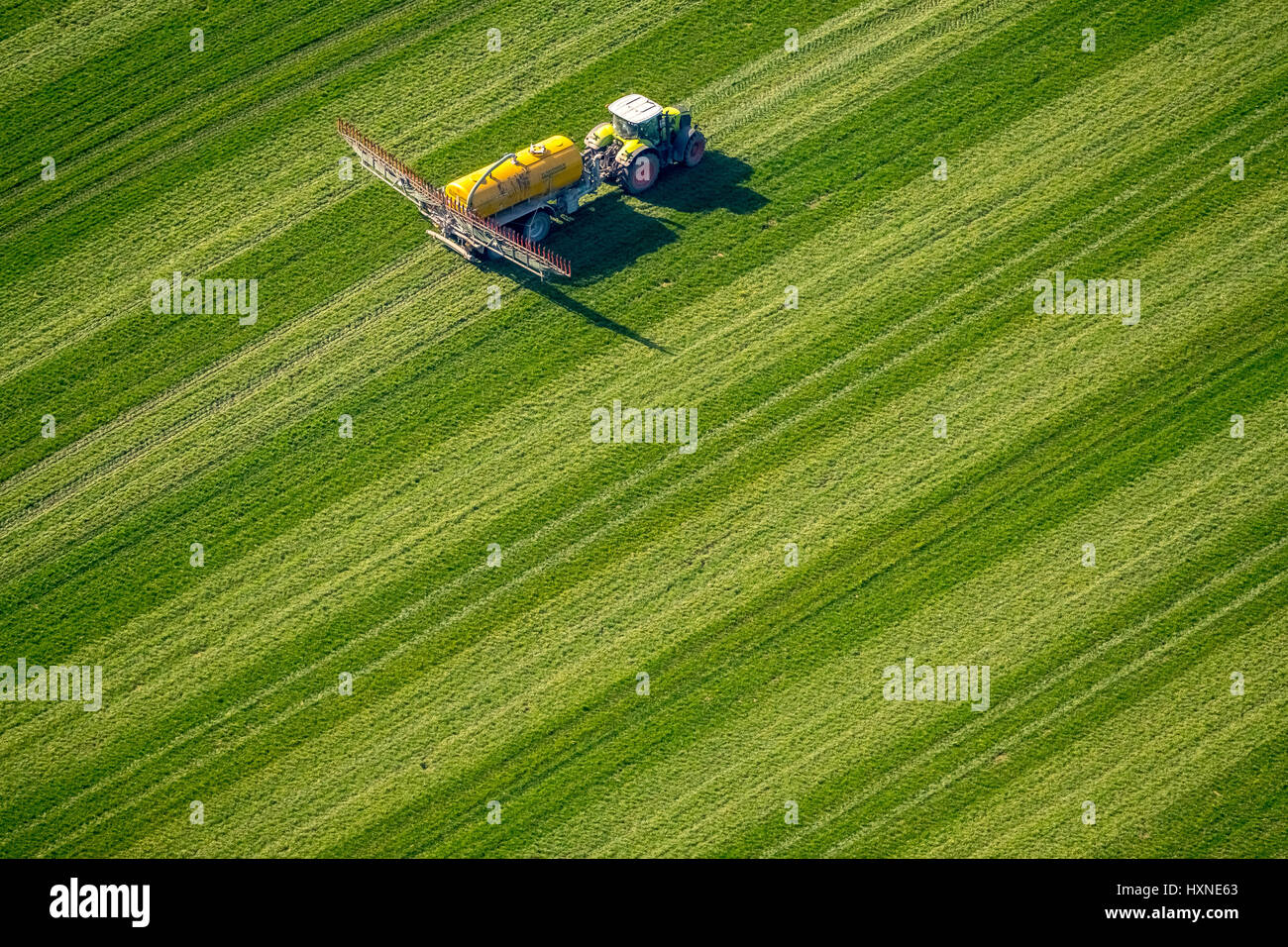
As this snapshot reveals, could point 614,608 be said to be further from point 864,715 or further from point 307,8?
point 307,8

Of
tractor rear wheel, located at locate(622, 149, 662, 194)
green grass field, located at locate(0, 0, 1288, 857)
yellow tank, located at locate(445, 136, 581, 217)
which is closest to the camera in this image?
green grass field, located at locate(0, 0, 1288, 857)

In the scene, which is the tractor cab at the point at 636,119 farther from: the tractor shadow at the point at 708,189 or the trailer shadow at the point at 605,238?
the trailer shadow at the point at 605,238

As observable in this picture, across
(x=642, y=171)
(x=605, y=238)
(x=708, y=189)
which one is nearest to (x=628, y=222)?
(x=605, y=238)

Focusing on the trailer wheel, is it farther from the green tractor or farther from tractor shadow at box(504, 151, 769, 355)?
the green tractor

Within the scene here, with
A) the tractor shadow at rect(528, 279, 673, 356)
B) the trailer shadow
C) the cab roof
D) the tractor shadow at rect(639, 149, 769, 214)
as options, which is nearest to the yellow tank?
the trailer shadow

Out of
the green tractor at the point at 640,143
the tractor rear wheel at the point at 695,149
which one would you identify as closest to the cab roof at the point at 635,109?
the green tractor at the point at 640,143

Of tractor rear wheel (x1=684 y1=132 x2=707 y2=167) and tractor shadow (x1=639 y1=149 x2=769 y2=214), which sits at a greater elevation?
tractor rear wheel (x1=684 y1=132 x2=707 y2=167)
